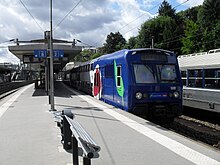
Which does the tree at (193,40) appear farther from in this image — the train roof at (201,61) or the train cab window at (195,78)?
the train cab window at (195,78)

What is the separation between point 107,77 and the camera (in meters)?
17.3

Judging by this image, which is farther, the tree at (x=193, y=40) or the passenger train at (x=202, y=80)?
the tree at (x=193, y=40)

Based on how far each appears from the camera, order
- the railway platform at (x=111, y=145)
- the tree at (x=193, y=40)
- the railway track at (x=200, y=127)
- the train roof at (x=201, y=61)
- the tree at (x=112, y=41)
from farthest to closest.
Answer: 1. the tree at (x=112, y=41)
2. the tree at (x=193, y=40)
3. the train roof at (x=201, y=61)
4. the railway track at (x=200, y=127)
5. the railway platform at (x=111, y=145)

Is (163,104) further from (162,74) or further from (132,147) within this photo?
(132,147)

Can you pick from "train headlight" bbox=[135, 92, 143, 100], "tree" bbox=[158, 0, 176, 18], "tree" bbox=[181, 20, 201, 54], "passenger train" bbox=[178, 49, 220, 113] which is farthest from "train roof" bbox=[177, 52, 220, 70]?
"tree" bbox=[158, 0, 176, 18]

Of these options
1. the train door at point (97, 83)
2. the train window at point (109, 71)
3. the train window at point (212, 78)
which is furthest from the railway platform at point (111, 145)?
the train door at point (97, 83)

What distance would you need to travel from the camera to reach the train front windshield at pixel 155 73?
13273 mm

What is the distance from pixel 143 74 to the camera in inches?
526

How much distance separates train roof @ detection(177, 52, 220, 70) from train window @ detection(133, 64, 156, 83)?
122 inches

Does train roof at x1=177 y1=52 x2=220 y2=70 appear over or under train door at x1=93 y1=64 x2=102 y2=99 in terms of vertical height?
over

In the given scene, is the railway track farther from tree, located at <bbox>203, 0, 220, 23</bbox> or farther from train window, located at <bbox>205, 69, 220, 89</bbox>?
tree, located at <bbox>203, 0, 220, 23</bbox>

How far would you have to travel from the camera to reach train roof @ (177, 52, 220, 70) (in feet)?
49.2

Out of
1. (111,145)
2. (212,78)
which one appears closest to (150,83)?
(212,78)

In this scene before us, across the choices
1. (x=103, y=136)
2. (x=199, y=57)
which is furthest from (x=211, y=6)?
(x=103, y=136)
